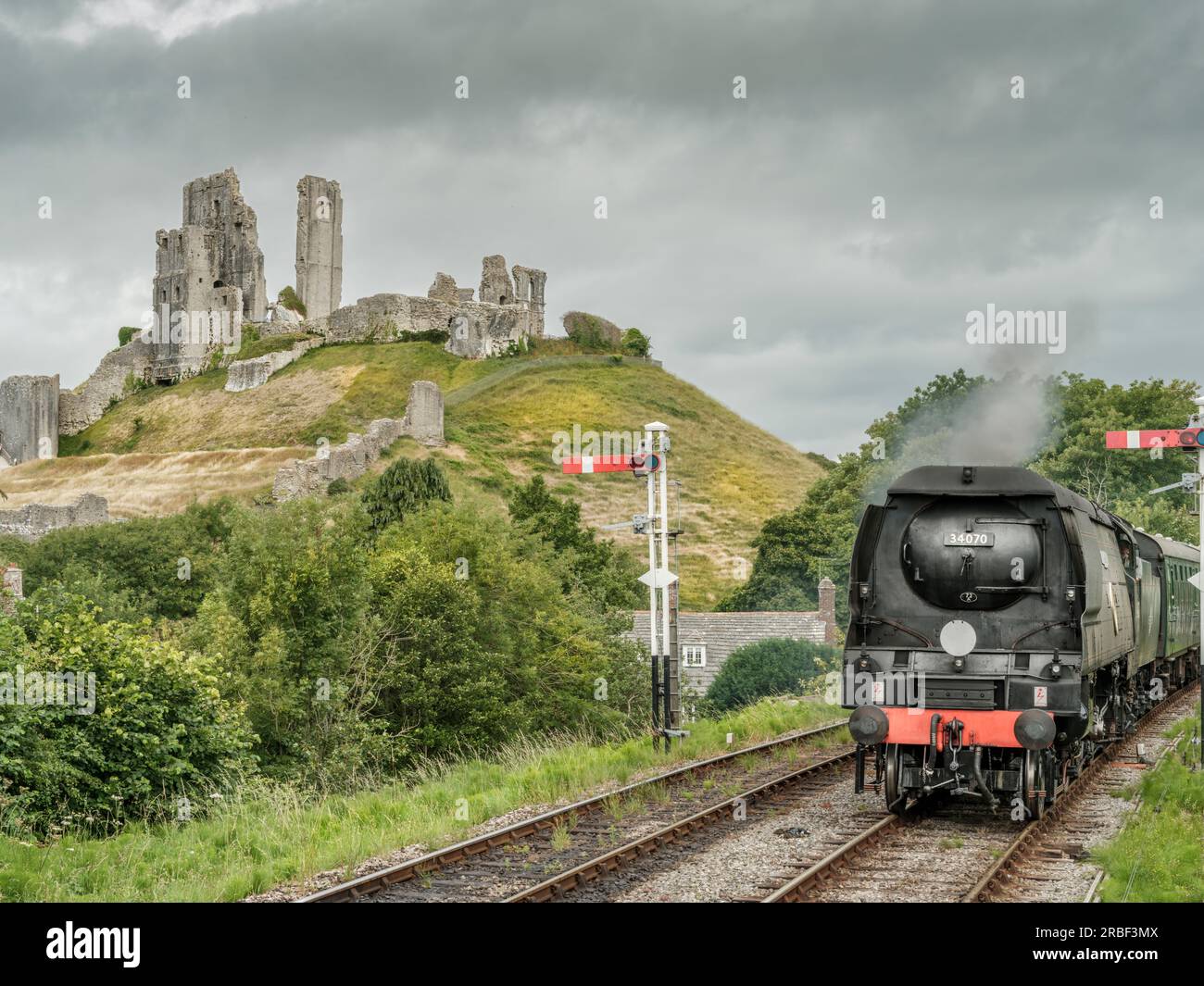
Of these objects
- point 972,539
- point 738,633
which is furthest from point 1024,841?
point 738,633

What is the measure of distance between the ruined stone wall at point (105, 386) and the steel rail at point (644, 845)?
98.5 m

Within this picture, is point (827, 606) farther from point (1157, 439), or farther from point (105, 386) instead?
point (105, 386)

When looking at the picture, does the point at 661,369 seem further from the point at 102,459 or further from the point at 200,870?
the point at 200,870

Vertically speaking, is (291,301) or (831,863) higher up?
(291,301)

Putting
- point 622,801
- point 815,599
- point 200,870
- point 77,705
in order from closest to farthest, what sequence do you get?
point 200,870 → point 622,801 → point 77,705 → point 815,599

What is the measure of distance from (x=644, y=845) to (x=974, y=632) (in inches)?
168

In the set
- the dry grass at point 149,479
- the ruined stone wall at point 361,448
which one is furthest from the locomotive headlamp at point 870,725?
the dry grass at point 149,479

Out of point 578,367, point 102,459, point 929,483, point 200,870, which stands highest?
point 578,367

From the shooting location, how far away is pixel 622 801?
603 inches

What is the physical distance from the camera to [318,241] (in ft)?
388

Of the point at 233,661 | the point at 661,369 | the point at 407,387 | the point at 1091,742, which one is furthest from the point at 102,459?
the point at 1091,742

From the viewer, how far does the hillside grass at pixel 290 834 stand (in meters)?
11.4
